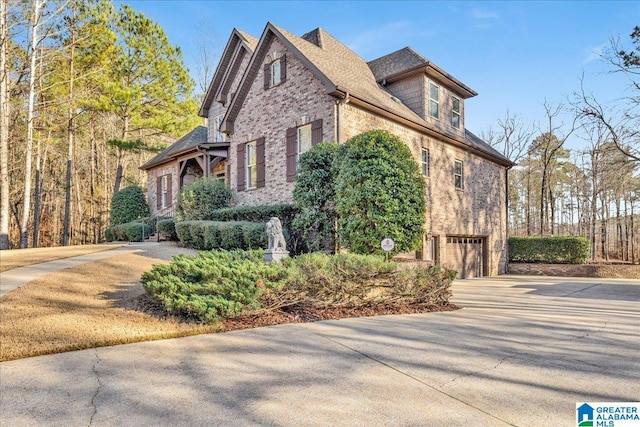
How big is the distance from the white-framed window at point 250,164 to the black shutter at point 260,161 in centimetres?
33

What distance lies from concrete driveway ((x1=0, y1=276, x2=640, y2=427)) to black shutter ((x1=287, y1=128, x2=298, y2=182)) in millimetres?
7722

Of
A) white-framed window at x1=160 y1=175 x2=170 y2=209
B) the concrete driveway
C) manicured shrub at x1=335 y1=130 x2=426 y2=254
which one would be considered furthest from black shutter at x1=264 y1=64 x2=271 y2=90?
the concrete driveway

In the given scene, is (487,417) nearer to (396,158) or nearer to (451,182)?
(396,158)

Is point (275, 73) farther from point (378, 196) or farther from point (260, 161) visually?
point (378, 196)

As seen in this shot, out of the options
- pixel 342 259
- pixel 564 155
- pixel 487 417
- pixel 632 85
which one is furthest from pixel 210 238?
pixel 564 155

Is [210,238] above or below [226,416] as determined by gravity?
above

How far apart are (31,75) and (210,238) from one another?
42.2 feet

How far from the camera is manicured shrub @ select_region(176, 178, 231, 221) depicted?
14.9 m

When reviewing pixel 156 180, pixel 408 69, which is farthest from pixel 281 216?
pixel 156 180

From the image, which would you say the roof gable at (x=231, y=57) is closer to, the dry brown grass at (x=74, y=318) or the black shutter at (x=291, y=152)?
the black shutter at (x=291, y=152)

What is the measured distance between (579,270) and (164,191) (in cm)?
2129

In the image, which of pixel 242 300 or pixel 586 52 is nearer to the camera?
pixel 242 300

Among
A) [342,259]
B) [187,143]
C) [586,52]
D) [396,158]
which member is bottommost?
[342,259]

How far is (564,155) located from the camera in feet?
99.0
